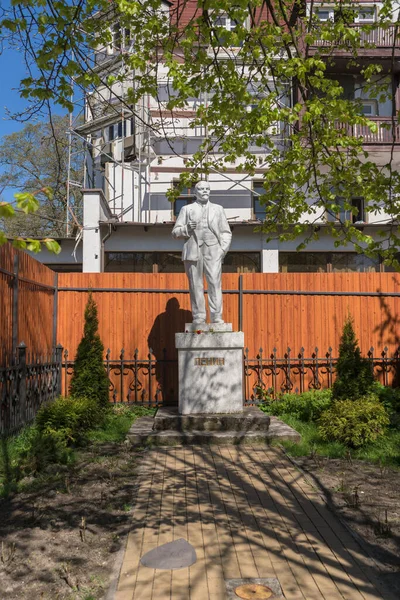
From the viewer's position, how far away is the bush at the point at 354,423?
8117mm

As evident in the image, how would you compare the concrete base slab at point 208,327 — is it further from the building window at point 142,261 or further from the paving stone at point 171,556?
the building window at point 142,261

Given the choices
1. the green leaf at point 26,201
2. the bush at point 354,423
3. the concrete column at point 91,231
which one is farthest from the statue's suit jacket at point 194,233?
the concrete column at point 91,231

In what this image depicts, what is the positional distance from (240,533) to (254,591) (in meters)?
1.12

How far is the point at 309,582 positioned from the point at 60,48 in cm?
526

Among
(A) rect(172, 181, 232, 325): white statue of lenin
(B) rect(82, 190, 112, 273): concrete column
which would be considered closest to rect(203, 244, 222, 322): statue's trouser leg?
(A) rect(172, 181, 232, 325): white statue of lenin

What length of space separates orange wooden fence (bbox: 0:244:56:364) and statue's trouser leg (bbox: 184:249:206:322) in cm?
262

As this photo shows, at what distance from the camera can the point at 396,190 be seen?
8.12 meters

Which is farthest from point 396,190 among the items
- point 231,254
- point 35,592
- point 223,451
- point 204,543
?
point 231,254

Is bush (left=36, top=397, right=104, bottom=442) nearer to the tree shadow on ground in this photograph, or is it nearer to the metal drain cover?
the metal drain cover

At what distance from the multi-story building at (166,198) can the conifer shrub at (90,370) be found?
8.06 meters

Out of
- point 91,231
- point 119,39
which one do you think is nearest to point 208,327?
point 119,39

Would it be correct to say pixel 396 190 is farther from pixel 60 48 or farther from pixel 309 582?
pixel 309 582

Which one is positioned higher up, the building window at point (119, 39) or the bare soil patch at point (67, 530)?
the building window at point (119, 39)

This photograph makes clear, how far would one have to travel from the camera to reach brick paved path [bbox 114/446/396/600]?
3938 millimetres
